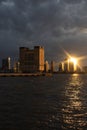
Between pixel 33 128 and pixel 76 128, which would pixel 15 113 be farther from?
pixel 76 128

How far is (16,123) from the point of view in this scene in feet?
113

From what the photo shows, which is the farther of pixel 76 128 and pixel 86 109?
pixel 86 109

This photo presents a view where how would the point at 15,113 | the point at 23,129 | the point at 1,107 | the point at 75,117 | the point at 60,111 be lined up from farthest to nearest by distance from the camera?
the point at 1,107 < the point at 60,111 < the point at 15,113 < the point at 75,117 < the point at 23,129

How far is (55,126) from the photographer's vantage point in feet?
108

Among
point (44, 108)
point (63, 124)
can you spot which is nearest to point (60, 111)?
point (44, 108)

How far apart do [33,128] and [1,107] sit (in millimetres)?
15787

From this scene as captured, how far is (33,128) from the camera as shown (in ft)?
105

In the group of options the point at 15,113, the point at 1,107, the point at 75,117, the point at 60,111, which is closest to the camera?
the point at 75,117

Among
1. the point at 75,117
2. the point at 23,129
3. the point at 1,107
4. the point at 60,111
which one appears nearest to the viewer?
the point at 23,129

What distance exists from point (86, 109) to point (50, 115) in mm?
8230

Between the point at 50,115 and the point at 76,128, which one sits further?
the point at 50,115

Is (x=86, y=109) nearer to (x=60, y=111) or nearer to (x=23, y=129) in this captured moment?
(x=60, y=111)

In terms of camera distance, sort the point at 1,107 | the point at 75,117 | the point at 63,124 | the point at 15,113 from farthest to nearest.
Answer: the point at 1,107
the point at 15,113
the point at 75,117
the point at 63,124

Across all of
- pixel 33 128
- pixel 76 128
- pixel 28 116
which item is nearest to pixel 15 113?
pixel 28 116
